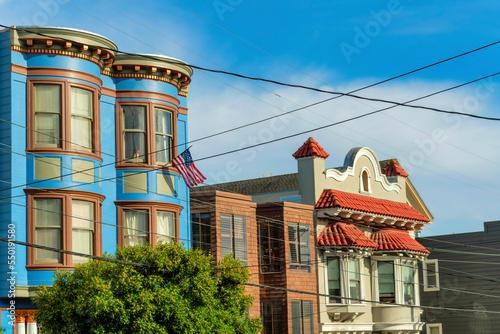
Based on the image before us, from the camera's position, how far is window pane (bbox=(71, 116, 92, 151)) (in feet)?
83.7

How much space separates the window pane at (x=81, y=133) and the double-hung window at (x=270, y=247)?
10.8m

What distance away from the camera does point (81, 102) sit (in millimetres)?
25797

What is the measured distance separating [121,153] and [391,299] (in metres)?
18.0

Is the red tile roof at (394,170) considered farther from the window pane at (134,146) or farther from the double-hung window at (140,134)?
the window pane at (134,146)

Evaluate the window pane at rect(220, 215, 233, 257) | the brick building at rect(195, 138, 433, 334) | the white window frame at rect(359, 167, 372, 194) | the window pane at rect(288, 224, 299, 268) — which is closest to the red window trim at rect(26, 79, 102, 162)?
the window pane at rect(220, 215, 233, 257)

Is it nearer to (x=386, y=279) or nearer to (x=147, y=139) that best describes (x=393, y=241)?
(x=386, y=279)

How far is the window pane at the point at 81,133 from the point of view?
2550 centimetres

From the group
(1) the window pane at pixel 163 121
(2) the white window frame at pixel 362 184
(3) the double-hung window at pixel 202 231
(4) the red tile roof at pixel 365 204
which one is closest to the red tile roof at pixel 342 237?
(4) the red tile roof at pixel 365 204

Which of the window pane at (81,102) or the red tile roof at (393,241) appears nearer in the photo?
the window pane at (81,102)

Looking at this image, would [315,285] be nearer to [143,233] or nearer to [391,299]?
[391,299]

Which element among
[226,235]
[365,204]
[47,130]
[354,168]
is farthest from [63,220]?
[354,168]

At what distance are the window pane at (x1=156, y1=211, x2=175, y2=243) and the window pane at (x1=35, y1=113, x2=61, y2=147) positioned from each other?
4473 mm

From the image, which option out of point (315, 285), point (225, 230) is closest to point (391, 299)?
point (315, 285)

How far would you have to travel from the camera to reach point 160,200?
2777cm
